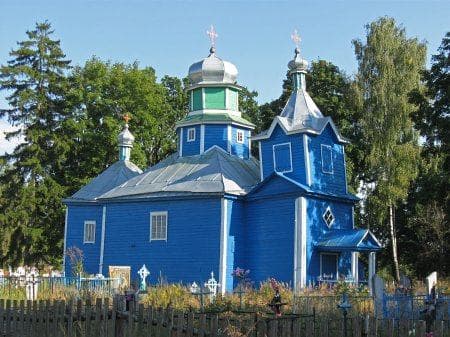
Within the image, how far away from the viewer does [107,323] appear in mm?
9508

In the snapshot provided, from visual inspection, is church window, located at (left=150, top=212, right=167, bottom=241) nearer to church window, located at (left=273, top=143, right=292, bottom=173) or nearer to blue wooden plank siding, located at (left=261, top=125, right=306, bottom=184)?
blue wooden plank siding, located at (left=261, top=125, right=306, bottom=184)

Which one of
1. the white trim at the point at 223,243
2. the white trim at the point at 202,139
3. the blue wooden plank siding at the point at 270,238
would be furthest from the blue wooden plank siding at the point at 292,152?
the white trim at the point at 202,139

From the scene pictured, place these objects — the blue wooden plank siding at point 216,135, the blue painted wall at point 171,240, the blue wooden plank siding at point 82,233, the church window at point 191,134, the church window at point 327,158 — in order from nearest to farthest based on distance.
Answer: the blue painted wall at point 171,240
the church window at point 327,158
the blue wooden plank siding at point 82,233
the blue wooden plank siding at point 216,135
the church window at point 191,134

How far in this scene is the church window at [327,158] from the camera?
26133 mm

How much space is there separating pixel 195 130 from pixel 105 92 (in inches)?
572

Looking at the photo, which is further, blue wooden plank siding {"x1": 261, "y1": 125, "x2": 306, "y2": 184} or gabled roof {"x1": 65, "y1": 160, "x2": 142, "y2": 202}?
gabled roof {"x1": 65, "y1": 160, "x2": 142, "y2": 202}

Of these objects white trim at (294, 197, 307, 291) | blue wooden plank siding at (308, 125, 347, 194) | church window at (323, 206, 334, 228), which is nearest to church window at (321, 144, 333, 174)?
blue wooden plank siding at (308, 125, 347, 194)

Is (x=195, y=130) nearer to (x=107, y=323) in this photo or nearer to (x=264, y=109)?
(x=264, y=109)

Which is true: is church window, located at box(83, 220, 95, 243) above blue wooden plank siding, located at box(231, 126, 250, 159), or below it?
below

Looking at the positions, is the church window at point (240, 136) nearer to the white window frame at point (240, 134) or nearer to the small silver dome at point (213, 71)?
the white window frame at point (240, 134)

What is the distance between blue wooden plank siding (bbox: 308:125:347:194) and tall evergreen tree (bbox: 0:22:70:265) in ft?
60.2

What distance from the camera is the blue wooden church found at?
960 inches


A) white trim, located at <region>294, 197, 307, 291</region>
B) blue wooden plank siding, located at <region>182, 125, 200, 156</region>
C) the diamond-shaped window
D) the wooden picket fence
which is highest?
blue wooden plank siding, located at <region>182, 125, 200, 156</region>

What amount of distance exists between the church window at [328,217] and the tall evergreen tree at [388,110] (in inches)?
270
